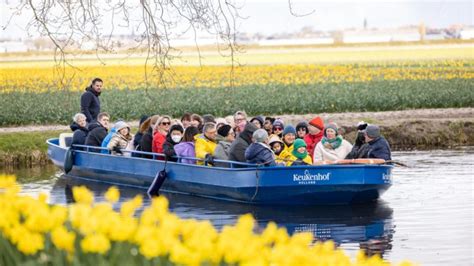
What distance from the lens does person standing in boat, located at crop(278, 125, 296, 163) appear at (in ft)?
61.4

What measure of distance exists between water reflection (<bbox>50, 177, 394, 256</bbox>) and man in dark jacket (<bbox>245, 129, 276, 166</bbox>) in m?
0.77

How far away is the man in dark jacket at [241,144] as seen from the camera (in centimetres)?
1855

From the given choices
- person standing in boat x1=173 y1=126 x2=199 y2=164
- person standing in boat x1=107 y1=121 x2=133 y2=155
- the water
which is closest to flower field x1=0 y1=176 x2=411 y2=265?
the water

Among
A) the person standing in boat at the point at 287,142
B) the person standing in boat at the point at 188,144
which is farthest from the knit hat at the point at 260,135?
the person standing in boat at the point at 188,144

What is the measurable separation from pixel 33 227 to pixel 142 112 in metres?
30.6

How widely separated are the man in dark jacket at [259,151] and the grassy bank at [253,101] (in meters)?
17.3

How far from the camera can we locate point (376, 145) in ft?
61.7

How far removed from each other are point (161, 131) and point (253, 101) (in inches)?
714

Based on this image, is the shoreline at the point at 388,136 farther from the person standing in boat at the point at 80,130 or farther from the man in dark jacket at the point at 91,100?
the person standing in boat at the point at 80,130

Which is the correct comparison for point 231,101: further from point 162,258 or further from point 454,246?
point 162,258

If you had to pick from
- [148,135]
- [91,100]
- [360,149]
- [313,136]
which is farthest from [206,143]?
[91,100]

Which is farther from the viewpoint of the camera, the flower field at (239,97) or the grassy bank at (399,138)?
the flower field at (239,97)

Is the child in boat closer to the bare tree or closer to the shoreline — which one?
the bare tree

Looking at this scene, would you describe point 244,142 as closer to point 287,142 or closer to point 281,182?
point 287,142
